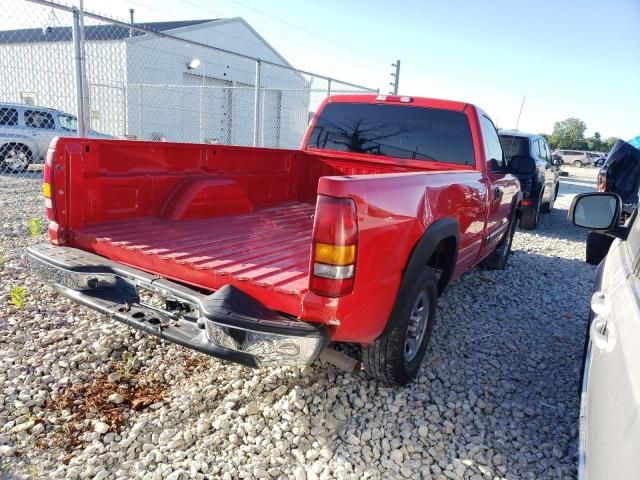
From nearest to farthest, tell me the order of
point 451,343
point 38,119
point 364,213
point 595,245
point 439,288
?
1. point 364,213
2. point 595,245
3. point 439,288
4. point 451,343
5. point 38,119

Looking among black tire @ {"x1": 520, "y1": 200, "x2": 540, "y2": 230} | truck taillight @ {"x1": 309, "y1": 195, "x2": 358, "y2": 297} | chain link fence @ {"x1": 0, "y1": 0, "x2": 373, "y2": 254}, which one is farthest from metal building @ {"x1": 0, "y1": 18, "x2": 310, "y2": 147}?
truck taillight @ {"x1": 309, "y1": 195, "x2": 358, "y2": 297}

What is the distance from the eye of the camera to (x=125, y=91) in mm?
15344

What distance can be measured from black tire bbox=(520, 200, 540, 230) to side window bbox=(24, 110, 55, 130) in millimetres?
11153

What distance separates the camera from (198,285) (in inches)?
101

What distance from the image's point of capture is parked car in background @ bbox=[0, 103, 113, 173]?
1090 cm

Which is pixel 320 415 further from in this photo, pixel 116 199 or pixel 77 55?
pixel 77 55

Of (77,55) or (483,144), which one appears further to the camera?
(77,55)

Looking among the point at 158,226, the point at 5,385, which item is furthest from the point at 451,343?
the point at 5,385

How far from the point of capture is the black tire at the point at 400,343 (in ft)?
8.71

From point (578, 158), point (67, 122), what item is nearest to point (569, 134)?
point (578, 158)

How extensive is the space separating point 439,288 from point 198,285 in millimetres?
→ 1909

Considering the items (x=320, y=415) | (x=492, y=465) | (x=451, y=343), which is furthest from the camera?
(x=451, y=343)

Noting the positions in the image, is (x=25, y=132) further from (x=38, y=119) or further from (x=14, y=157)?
(x=14, y=157)

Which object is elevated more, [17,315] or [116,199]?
[116,199]
